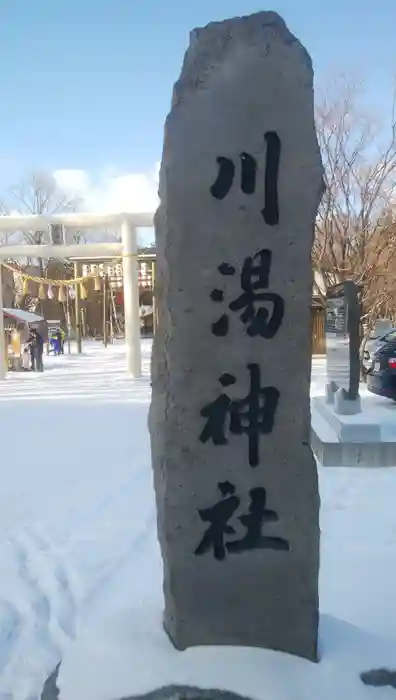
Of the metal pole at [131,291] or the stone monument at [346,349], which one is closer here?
the stone monument at [346,349]

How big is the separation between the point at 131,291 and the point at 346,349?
741 cm

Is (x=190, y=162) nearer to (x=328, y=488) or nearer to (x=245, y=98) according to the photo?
(x=245, y=98)

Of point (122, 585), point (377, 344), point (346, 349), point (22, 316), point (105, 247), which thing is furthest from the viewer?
point (22, 316)

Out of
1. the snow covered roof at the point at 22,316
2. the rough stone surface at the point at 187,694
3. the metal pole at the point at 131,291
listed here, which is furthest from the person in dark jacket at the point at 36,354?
the rough stone surface at the point at 187,694

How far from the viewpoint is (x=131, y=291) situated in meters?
13.9

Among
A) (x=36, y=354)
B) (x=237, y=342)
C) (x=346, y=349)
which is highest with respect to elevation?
(x=237, y=342)

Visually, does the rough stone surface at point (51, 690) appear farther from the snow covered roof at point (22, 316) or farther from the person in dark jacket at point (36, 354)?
the snow covered roof at point (22, 316)

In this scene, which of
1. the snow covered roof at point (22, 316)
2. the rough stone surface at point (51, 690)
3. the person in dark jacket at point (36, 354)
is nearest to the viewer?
the rough stone surface at point (51, 690)

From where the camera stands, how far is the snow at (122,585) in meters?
2.42

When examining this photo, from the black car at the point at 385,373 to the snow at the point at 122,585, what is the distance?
2166 mm

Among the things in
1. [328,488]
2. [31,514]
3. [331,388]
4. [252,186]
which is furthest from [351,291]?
[252,186]

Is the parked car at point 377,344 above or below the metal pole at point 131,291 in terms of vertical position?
below

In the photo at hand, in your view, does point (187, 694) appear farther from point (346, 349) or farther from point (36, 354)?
point (36, 354)

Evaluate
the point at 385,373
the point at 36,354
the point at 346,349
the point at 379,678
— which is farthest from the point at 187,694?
the point at 36,354
